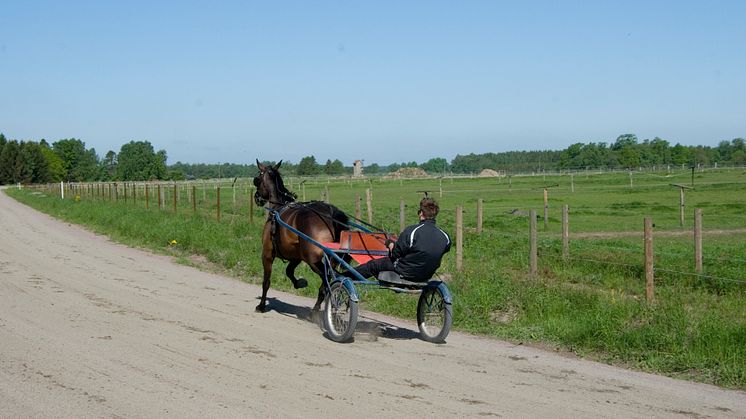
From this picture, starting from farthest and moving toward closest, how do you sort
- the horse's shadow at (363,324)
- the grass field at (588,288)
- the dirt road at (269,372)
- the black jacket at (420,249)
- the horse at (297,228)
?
the horse at (297,228), the horse's shadow at (363,324), the black jacket at (420,249), the grass field at (588,288), the dirt road at (269,372)

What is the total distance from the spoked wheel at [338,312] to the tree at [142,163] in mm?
121567

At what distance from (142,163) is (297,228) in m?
129

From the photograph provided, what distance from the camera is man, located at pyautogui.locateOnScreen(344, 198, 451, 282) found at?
30.5 ft

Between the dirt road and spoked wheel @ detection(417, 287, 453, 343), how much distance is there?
18cm

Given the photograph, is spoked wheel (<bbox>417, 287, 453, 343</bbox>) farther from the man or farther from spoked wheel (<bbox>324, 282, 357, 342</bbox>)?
spoked wheel (<bbox>324, 282, 357, 342</bbox>)

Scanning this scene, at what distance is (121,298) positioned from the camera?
1262cm

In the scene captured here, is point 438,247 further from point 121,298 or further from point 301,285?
point 121,298

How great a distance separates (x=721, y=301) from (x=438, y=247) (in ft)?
18.2

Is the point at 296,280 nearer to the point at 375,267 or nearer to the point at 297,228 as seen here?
the point at 297,228

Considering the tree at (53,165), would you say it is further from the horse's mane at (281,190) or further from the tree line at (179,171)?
the horse's mane at (281,190)

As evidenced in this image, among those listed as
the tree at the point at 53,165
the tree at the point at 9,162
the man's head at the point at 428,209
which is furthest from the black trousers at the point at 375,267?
the tree at the point at 53,165

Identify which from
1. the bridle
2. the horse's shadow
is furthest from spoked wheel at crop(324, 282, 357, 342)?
the bridle

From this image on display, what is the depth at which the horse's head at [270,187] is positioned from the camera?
42.0 feet

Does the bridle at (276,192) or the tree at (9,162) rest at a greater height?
the tree at (9,162)
